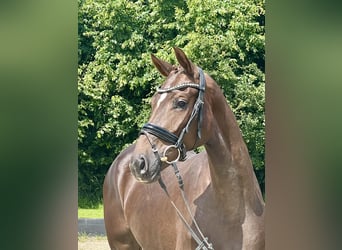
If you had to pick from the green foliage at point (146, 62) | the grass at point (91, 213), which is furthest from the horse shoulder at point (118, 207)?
the grass at point (91, 213)

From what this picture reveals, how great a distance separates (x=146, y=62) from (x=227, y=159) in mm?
6132

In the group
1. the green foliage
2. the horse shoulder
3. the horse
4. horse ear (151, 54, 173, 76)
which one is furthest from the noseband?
the green foliage

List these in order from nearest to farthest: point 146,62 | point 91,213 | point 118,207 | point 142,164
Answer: point 142,164 < point 118,207 < point 146,62 < point 91,213

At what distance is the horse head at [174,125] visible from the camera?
125 inches

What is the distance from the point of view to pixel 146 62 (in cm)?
937

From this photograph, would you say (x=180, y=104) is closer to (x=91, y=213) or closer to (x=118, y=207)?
(x=118, y=207)

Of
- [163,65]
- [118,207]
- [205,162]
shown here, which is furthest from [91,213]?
[163,65]

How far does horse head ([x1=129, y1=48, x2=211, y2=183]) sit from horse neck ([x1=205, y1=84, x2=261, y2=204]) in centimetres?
9

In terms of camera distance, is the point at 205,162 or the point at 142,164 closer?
the point at 142,164

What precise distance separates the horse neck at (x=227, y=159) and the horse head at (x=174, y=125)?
0.09 meters

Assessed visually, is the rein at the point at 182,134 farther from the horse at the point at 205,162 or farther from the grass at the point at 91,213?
the grass at the point at 91,213

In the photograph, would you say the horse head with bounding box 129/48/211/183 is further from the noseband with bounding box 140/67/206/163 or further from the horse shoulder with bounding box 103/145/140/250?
the horse shoulder with bounding box 103/145/140/250
